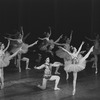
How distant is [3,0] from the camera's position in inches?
672

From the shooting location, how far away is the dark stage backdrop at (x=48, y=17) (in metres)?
16.9

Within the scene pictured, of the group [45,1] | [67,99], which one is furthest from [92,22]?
[67,99]

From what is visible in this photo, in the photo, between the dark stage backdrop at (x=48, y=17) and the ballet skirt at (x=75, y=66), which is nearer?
the ballet skirt at (x=75, y=66)

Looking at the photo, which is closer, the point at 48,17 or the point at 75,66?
the point at 75,66

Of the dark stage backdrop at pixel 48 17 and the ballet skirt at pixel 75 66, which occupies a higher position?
the dark stage backdrop at pixel 48 17

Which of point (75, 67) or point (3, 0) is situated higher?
point (3, 0)

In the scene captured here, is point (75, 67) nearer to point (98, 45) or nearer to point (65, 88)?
point (65, 88)

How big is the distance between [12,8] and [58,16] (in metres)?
2.81

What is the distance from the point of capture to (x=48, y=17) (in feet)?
57.1

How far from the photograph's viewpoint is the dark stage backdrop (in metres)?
16.9

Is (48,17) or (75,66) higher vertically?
(48,17)

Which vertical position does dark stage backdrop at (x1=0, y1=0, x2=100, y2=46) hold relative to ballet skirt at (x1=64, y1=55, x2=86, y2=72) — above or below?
above

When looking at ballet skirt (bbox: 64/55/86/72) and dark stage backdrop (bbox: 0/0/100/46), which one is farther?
dark stage backdrop (bbox: 0/0/100/46)

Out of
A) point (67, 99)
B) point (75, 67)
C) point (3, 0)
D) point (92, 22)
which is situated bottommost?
point (67, 99)
